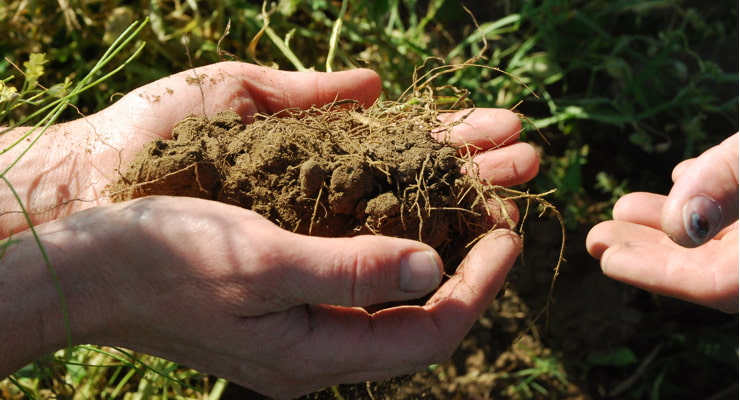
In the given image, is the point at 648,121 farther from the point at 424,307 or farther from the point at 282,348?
the point at 282,348

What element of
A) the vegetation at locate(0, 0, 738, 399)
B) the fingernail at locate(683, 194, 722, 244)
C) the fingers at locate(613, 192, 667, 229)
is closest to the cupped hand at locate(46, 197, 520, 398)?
the fingernail at locate(683, 194, 722, 244)

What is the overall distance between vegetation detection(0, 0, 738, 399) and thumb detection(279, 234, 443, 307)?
1.18 m

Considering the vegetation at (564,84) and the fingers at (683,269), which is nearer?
the fingers at (683,269)

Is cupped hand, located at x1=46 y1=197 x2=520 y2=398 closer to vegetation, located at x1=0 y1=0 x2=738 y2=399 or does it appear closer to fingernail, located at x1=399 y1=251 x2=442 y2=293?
fingernail, located at x1=399 y1=251 x2=442 y2=293

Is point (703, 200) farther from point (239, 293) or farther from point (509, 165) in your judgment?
point (239, 293)

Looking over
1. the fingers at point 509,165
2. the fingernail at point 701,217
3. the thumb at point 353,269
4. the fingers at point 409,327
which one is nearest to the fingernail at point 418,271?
the thumb at point 353,269

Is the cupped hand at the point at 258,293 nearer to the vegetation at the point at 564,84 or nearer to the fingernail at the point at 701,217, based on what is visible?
the fingernail at the point at 701,217

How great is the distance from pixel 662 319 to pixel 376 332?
5.56ft

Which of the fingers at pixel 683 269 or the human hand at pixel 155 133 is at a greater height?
the human hand at pixel 155 133

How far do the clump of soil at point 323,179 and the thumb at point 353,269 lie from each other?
188 mm

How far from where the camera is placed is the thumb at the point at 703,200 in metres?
1.47

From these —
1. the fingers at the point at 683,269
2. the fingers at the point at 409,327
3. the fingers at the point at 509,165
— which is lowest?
the fingers at the point at 683,269

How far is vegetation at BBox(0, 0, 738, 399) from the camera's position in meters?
2.55

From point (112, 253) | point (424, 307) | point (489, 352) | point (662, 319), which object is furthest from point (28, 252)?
point (662, 319)
